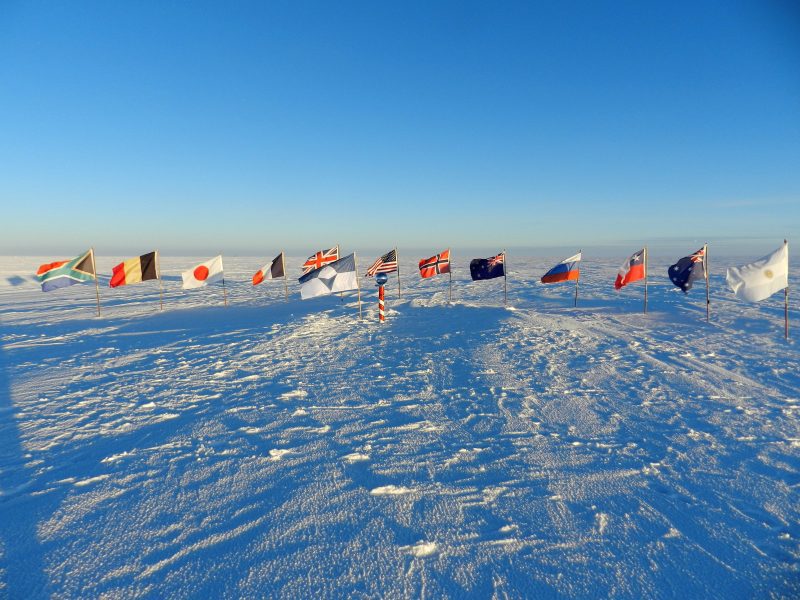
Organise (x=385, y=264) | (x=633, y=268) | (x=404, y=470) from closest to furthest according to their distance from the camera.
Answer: (x=404, y=470) < (x=633, y=268) < (x=385, y=264)

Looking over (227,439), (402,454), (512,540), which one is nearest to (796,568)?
(512,540)

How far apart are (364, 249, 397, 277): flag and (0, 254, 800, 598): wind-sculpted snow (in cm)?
519

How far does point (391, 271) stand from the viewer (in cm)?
1791

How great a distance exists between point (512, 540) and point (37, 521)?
600 cm

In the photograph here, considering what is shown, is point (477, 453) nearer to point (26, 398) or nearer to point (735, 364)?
point (735, 364)

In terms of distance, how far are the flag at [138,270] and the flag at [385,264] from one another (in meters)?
10.8

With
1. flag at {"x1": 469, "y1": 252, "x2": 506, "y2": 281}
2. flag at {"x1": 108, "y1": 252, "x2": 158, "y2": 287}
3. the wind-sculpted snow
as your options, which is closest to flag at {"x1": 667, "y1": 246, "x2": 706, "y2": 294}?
the wind-sculpted snow

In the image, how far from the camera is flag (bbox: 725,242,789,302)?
12047 millimetres

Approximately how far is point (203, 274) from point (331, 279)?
8.33 meters

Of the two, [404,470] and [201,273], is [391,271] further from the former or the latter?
[404,470]

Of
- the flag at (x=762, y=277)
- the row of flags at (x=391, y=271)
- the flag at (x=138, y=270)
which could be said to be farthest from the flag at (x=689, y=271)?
the flag at (x=138, y=270)

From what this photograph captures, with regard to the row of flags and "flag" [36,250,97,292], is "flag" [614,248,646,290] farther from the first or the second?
"flag" [36,250,97,292]

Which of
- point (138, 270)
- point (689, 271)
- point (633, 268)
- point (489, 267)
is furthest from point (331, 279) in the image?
point (689, 271)

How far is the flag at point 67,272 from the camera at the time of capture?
57.0 ft
